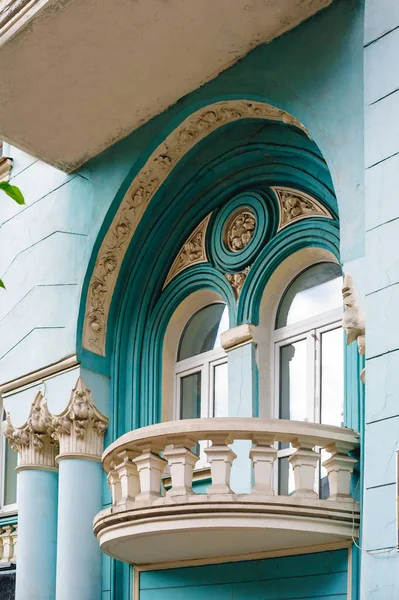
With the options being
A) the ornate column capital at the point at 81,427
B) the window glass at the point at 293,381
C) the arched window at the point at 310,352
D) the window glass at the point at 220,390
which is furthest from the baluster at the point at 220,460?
the ornate column capital at the point at 81,427

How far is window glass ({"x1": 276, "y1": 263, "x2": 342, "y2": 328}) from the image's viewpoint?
10.8 meters

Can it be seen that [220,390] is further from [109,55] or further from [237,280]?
[109,55]

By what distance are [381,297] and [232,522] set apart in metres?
2.00

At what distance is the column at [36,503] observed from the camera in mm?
11781

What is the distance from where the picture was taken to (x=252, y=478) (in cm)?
1050

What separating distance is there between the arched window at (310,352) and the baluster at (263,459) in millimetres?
942

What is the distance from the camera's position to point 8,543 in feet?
42.5

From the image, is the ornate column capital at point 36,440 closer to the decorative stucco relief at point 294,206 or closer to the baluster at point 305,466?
the decorative stucco relief at point 294,206

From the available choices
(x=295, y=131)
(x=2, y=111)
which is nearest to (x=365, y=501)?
(x=295, y=131)

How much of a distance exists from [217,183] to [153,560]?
3.64 metres

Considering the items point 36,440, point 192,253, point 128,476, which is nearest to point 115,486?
point 128,476

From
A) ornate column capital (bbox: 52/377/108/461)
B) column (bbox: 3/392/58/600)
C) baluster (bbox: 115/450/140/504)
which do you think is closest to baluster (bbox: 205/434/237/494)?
baluster (bbox: 115/450/140/504)

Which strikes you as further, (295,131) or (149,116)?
(149,116)

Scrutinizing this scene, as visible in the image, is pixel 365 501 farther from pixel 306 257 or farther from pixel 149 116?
pixel 149 116
